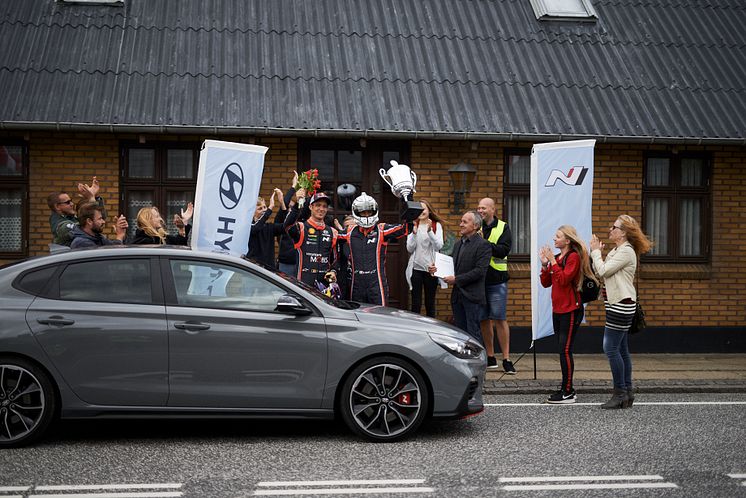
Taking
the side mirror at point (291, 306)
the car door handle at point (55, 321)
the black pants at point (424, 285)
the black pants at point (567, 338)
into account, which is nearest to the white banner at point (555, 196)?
the black pants at point (567, 338)

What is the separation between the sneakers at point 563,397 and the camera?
880 centimetres

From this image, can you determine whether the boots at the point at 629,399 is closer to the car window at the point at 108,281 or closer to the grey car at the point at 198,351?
the grey car at the point at 198,351

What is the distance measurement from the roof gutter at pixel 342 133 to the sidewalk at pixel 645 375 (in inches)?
113

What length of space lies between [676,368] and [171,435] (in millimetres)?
6510

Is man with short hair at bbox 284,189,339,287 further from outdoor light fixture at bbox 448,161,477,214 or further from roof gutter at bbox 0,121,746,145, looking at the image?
outdoor light fixture at bbox 448,161,477,214

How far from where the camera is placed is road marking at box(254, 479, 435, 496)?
5547 mm

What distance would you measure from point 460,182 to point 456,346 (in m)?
4.97

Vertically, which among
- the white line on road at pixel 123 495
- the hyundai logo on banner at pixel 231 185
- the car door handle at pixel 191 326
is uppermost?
the hyundai logo on banner at pixel 231 185

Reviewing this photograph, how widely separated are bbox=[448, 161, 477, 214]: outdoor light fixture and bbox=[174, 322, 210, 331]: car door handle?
5623mm

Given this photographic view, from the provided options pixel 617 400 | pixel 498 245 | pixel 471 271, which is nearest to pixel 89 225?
pixel 471 271

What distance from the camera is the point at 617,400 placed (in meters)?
8.54

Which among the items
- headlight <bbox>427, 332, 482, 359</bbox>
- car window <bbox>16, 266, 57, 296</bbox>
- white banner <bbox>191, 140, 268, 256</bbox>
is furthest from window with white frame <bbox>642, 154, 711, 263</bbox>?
car window <bbox>16, 266, 57, 296</bbox>

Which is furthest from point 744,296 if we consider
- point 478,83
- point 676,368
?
point 478,83

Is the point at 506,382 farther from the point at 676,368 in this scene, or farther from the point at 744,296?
the point at 744,296
